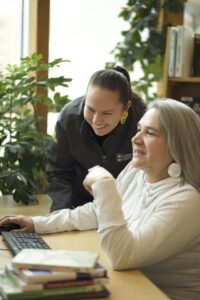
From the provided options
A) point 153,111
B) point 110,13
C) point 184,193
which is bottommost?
point 184,193

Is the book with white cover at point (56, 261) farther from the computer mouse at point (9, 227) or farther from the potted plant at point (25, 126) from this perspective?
the potted plant at point (25, 126)

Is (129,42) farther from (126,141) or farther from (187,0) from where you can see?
(126,141)

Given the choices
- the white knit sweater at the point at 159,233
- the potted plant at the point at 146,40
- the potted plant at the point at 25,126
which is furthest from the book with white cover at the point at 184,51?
the white knit sweater at the point at 159,233

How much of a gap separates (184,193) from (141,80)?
2.35 m

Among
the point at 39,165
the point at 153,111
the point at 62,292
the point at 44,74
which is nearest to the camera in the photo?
the point at 62,292

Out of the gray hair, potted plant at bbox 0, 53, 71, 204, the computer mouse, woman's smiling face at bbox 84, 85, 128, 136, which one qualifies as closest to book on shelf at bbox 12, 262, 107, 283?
the gray hair

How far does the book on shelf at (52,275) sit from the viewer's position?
1259 mm

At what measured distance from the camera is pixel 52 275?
1.27 m

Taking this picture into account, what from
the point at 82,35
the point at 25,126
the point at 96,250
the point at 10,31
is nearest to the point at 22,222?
the point at 96,250

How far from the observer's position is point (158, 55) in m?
3.88

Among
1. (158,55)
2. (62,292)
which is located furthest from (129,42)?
(62,292)

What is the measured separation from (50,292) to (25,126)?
169 centimetres

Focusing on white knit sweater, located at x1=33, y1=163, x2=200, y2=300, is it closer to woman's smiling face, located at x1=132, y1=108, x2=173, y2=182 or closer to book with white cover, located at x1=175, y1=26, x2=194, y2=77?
woman's smiling face, located at x1=132, y1=108, x2=173, y2=182

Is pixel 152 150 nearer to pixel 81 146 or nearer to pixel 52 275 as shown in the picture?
pixel 52 275
